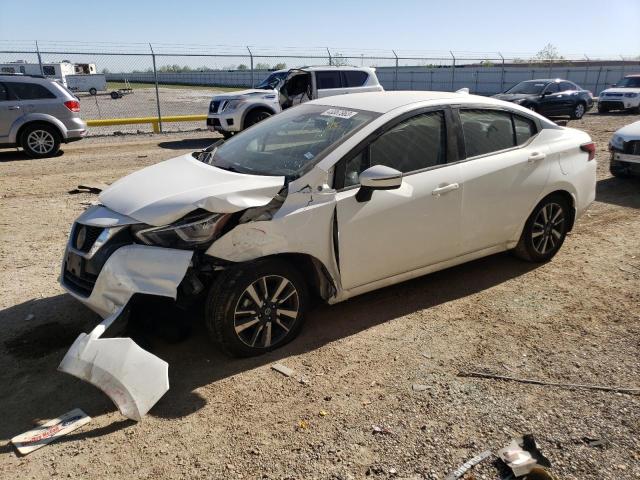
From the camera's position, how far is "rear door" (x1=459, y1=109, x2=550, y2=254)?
436 cm

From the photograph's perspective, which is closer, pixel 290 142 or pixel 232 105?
pixel 290 142

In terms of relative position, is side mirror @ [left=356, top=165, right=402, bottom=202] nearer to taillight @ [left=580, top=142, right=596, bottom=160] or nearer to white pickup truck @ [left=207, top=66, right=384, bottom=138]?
taillight @ [left=580, top=142, right=596, bottom=160]

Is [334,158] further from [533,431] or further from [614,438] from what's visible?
[614,438]

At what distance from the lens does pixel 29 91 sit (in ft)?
37.0

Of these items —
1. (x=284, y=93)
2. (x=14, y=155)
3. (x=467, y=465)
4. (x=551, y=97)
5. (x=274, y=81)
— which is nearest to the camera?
(x=467, y=465)

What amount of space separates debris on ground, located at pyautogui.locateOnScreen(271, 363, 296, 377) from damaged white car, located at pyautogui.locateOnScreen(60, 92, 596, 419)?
0.16 m

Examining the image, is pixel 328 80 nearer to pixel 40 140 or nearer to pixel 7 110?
pixel 40 140

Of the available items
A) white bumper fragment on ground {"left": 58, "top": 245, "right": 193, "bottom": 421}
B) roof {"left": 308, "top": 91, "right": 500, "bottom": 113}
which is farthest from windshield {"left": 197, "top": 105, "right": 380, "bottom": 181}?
white bumper fragment on ground {"left": 58, "top": 245, "right": 193, "bottom": 421}

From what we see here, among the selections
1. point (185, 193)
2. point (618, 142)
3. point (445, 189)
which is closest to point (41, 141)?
point (185, 193)

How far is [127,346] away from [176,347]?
80 cm

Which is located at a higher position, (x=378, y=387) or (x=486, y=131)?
(x=486, y=131)

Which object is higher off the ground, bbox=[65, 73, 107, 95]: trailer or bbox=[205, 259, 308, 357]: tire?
bbox=[65, 73, 107, 95]: trailer

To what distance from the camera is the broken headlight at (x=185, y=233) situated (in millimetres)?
3344

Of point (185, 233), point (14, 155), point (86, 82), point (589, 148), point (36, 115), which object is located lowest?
point (14, 155)
